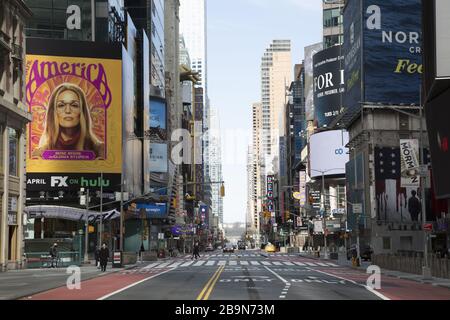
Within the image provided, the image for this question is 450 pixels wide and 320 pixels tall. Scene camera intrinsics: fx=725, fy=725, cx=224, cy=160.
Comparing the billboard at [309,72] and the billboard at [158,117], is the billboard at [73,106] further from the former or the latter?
the billboard at [309,72]

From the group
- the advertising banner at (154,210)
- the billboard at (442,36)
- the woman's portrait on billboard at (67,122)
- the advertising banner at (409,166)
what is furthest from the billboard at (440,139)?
the advertising banner at (154,210)

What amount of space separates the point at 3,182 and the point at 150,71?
76297 mm

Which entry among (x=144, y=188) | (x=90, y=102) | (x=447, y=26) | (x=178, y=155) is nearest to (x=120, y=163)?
(x=90, y=102)

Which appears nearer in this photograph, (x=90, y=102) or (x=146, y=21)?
(x=90, y=102)

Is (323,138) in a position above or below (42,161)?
above

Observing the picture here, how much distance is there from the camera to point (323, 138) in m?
133

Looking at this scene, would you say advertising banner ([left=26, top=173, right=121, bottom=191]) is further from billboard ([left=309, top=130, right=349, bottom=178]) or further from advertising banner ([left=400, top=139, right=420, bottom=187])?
billboard ([left=309, top=130, right=349, bottom=178])

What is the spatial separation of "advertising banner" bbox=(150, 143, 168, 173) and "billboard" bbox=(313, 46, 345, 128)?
30.8m

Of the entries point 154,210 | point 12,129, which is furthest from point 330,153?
point 12,129

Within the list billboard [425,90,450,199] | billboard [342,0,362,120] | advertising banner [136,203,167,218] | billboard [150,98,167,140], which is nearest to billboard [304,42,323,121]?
billboard [150,98,167,140]
